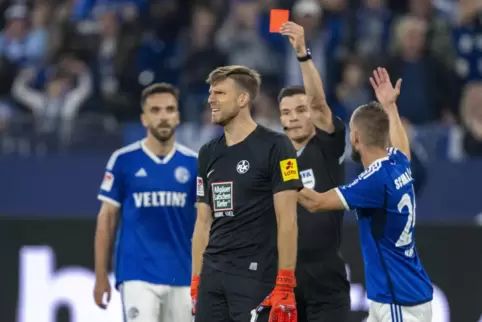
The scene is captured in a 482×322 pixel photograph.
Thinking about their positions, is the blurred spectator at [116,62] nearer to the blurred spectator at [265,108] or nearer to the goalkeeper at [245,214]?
the blurred spectator at [265,108]

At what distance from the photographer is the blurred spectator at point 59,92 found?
13.3 meters

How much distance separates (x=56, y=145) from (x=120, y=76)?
2.36 meters

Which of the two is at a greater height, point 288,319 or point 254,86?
point 254,86

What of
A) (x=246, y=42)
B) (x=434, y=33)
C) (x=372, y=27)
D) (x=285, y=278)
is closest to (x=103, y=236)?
(x=285, y=278)

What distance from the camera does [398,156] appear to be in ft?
23.9

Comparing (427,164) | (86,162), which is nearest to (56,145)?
(86,162)

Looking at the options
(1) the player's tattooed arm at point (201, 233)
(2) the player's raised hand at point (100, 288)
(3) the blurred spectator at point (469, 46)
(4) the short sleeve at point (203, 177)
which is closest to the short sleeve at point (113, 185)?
(2) the player's raised hand at point (100, 288)

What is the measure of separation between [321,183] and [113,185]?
1754mm

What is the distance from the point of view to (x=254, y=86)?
727 centimetres

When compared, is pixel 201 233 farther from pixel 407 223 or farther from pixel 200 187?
pixel 407 223

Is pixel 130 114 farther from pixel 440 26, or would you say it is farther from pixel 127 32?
pixel 440 26

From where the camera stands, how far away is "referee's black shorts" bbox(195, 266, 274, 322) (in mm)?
6988

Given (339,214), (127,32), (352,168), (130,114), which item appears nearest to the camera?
(339,214)

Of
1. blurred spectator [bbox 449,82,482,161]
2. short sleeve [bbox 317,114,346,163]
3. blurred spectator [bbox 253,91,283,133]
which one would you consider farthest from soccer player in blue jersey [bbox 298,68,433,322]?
blurred spectator [bbox 253,91,283,133]
